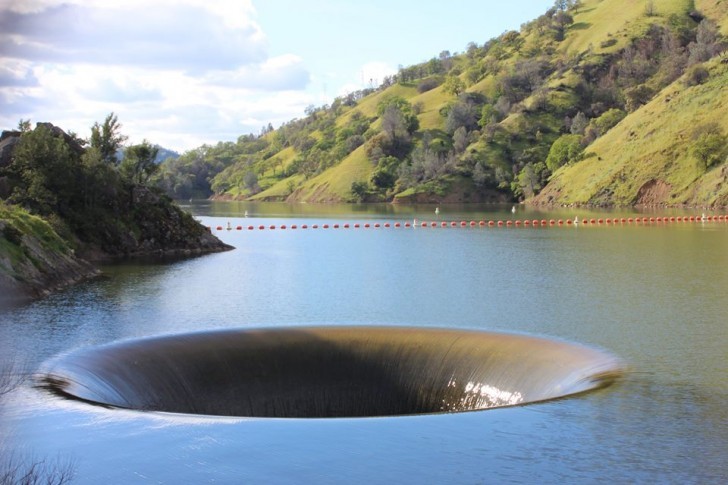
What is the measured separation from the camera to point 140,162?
3538 inches

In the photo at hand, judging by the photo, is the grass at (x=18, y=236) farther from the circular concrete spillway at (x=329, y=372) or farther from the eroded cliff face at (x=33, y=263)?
the circular concrete spillway at (x=329, y=372)

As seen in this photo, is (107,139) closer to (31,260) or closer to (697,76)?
(31,260)

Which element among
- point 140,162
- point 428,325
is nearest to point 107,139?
point 140,162

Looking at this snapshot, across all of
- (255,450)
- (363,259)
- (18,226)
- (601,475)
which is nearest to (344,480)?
(255,450)

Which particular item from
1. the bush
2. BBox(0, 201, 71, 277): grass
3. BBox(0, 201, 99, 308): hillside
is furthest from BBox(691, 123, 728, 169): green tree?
BBox(0, 201, 71, 277): grass

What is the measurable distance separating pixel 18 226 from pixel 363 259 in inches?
1118

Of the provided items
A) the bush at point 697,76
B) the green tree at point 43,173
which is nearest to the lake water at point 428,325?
the green tree at point 43,173

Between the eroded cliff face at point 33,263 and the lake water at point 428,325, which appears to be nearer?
the lake water at point 428,325

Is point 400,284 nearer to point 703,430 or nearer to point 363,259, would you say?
point 363,259

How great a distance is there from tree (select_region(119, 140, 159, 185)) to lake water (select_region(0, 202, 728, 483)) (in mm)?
15626

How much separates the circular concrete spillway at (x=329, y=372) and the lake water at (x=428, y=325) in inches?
86.1

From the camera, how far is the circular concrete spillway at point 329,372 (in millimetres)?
29812

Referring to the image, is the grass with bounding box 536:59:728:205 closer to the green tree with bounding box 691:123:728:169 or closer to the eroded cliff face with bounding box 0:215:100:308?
the green tree with bounding box 691:123:728:169

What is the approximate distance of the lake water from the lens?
2128 cm
